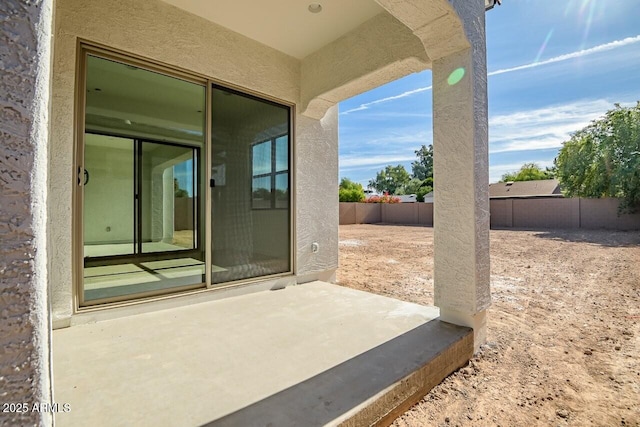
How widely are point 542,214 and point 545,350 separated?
14.4 m

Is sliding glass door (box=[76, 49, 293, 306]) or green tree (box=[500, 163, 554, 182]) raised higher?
green tree (box=[500, 163, 554, 182])

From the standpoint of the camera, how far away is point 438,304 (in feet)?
7.68

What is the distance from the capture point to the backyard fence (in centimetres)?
1188

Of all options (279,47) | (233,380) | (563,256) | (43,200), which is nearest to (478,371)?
(233,380)

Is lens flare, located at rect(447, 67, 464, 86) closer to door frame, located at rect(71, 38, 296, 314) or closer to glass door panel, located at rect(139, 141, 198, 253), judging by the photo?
door frame, located at rect(71, 38, 296, 314)

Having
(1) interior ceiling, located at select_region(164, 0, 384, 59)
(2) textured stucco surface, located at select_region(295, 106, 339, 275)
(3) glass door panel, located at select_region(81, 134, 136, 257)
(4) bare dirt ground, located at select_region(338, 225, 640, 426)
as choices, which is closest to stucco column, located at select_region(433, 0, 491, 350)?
(4) bare dirt ground, located at select_region(338, 225, 640, 426)

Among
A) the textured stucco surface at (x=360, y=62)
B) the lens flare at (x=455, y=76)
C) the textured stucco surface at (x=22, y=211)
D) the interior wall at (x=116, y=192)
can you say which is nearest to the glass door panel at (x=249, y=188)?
the textured stucco surface at (x=360, y=62)

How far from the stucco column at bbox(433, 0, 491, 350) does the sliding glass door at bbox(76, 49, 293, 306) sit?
1.87 metres

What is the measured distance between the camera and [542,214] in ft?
44.6

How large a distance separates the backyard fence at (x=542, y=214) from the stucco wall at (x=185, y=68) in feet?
43.6

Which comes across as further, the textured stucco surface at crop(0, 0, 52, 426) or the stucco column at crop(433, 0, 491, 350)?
the stucco column at crop(433, 0, 491, 350)

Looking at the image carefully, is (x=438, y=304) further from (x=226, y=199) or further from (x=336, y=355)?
(x=226, y=199)

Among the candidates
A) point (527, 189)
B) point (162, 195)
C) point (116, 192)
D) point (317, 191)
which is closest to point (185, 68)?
point (317, 191)

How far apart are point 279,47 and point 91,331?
3338mm
